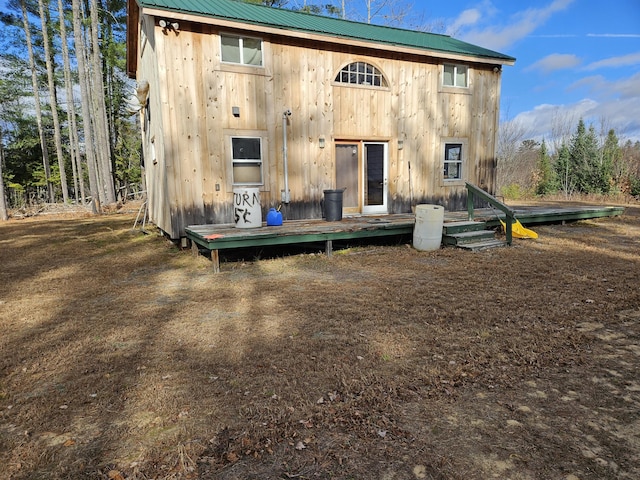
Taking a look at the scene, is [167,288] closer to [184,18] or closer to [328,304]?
[328,304]

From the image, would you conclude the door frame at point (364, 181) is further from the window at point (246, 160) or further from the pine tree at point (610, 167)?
the pine tree at point (610, 167)

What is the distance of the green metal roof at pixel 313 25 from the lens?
755 cm

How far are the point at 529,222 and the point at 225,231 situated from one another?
7.85m

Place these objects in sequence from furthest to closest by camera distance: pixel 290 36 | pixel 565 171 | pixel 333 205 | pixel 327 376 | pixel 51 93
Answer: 1. pixel 565 171
2. pixel 51 93
3. pixel 333 205
4. pixel 290 36
5. pixel 327 376

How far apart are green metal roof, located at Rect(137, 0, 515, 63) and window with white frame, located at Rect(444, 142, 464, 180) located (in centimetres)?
233

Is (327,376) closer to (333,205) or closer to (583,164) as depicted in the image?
(333,205)

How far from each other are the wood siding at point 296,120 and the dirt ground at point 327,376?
298 centimetres

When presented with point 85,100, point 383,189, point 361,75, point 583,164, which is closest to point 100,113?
point 85,100

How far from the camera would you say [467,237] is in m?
7.56

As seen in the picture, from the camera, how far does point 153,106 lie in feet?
28.4

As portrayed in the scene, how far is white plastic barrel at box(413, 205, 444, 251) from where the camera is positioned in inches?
288

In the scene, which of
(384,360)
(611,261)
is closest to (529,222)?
(611,261)

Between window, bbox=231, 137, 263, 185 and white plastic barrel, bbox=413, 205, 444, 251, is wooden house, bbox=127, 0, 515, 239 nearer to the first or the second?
window, bbox=231, 137, 263, 185

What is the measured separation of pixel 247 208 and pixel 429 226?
3.49 m
